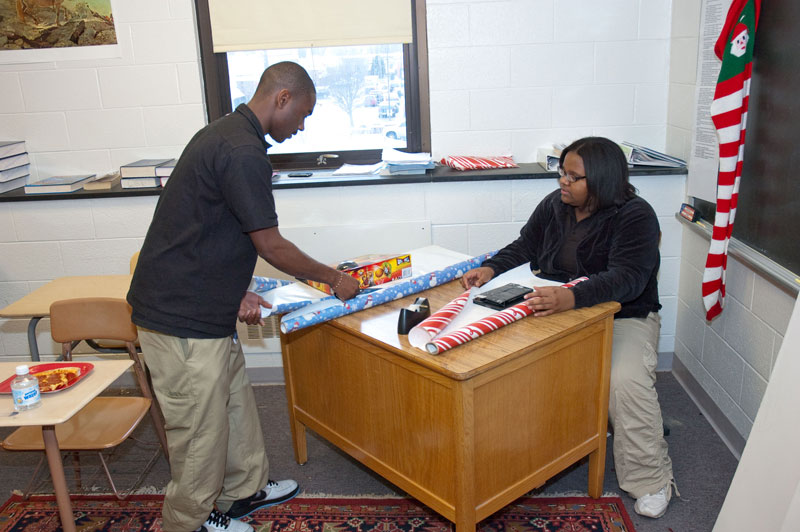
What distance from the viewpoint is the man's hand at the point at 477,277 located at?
2.60 m

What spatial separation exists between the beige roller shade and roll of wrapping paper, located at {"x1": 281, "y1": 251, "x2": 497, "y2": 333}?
4.42 feet

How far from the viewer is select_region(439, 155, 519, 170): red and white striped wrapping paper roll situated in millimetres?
3441

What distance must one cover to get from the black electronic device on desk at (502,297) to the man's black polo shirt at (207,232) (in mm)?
752

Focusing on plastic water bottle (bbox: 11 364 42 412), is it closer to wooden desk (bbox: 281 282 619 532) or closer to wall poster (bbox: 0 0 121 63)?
wooden desk (bbox: 281 282 619 532)

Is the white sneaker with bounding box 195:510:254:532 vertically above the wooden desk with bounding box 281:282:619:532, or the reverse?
the wooden desk with bounding box 281:282:619:532

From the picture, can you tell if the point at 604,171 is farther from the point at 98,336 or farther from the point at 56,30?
the point at 56,30

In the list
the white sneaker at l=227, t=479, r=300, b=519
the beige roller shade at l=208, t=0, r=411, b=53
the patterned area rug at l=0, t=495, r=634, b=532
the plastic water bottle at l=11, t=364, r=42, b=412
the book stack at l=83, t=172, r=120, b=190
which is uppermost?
the beige roller shade at l=208, t=0, r=411, b=53

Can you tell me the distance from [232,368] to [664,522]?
5.14 ft

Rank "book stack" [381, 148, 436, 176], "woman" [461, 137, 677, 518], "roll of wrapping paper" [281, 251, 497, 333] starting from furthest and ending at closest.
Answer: "book stack" [381, 148, 436, 176], "woman" [461, 137, 677, 518], "roll of wrapping paper" [281, 251, 497, 333]

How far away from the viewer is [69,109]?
11.7 ft

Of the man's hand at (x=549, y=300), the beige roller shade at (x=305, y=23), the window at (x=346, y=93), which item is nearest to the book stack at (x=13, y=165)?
the window at (x=346, y=93)

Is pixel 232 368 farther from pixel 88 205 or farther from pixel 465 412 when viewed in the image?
pixel 88 205

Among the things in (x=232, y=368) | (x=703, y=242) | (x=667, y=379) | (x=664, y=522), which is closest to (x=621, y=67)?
(x=703, y=242)

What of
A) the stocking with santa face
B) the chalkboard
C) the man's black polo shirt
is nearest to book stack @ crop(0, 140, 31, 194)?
the man's black polo shirt
